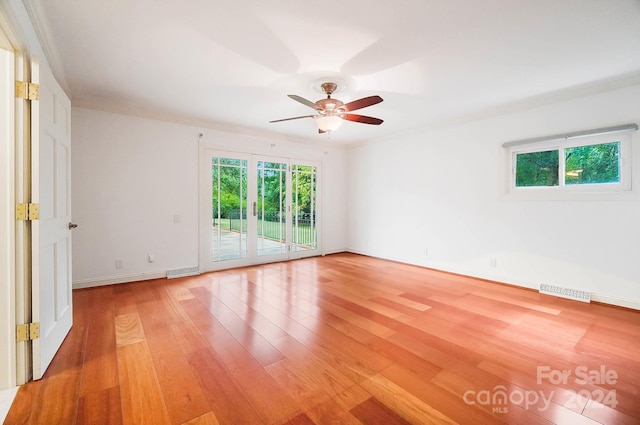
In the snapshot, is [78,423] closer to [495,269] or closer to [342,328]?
[342,328]

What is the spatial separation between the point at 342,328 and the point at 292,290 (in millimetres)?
1259

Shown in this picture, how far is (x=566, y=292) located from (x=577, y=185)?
1330 millimetres

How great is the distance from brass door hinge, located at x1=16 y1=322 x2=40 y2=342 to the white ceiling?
2090 millimetres

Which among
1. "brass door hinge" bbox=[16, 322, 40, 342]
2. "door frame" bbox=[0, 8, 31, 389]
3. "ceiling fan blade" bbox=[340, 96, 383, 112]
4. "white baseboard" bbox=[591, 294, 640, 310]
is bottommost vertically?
"white baseboard" bbox=[591, 294, 640, 310]

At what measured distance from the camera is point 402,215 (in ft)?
17.6

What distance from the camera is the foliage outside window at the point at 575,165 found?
3.21 metres

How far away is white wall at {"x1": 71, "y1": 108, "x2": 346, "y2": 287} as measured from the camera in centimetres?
373

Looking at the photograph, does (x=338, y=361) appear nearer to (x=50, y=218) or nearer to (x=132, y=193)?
(x=50, y=218)

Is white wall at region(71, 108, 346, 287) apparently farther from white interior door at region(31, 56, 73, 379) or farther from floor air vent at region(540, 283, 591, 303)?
floor air vent at region(540, 283, 591, 303)

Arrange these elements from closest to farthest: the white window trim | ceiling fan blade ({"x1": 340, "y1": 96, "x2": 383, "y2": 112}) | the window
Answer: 1. ceiling fan blade ({"x1": 340, "y1": 96, "x2": 383, "y2": 112})
2. the white window trim
3. the window

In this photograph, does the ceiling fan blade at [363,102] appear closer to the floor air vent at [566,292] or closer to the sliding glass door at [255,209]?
the sliding glass door at [255,209]

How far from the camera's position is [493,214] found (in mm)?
4129

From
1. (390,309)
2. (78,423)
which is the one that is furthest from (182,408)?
(390,309)

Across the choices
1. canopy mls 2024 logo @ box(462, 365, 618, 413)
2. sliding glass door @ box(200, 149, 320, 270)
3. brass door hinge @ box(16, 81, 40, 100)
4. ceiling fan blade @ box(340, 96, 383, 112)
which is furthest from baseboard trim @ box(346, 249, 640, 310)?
brass door hinge @ box(16, 81, 40, 100)
